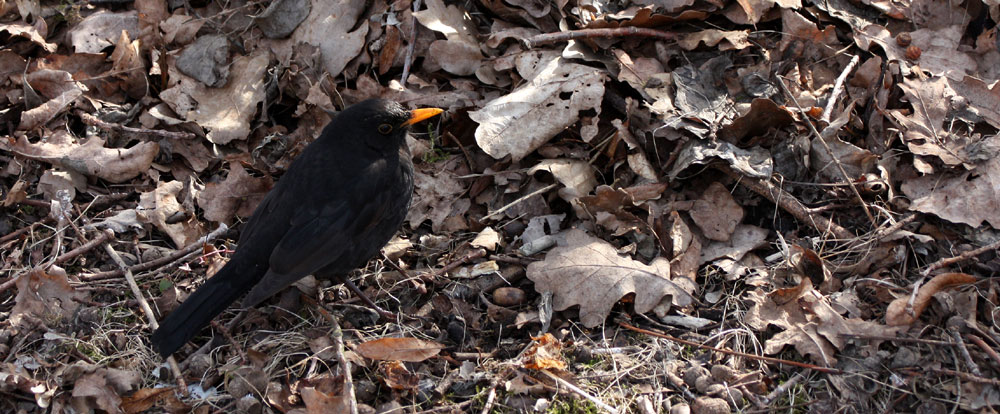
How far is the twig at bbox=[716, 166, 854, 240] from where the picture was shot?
3.75m

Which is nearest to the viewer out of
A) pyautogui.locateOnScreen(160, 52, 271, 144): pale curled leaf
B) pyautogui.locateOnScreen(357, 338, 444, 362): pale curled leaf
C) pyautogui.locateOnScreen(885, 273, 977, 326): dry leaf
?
pyautogui.locateOnScreen(885, 273, 977, 326): dry leaf

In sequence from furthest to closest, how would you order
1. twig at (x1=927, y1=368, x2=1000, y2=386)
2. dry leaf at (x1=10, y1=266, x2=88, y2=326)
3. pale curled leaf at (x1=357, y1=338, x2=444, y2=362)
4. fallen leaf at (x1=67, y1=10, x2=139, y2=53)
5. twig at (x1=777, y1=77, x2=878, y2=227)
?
fallen leaf at (x1=67, y1=10, x2=139, y2=53) < dry leaf at (x1=10, y1=266, x2=88, y2=326) < twig at (x1=777, y1=77, x2=878, y2=227) < pale curled leaf at (x1=357, y1=338, x2=444, y2=362) < twig at (x1=927, y1=368, x2=1000, y2=386)

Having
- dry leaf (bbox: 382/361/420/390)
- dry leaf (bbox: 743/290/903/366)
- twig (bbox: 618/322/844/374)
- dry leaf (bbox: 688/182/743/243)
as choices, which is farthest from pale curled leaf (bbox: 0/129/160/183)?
dry leaf (bbox: 743/290/903/366)

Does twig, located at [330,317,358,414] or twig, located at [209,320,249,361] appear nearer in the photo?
twig, located at [330,317,358,414]

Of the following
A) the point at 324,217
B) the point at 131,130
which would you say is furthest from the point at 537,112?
the point at 131,130

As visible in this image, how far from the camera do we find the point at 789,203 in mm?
3877

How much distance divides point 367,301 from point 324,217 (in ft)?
1.63

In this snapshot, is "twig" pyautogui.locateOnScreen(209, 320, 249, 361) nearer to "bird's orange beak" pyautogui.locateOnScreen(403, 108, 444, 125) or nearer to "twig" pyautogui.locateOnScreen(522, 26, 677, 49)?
"bird's orange beak" pyautogui.locateOnScreen(403, 108, 444, 125)

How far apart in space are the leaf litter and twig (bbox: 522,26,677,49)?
2 cm

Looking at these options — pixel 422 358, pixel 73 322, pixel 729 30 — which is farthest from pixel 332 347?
pixel 729 30

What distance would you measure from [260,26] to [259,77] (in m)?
0.41

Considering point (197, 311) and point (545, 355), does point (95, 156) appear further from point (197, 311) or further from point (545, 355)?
point (545, 355)

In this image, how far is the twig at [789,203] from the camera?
12.3 feet

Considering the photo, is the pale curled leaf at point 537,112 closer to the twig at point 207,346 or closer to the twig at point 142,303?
the twig at point 207,346
